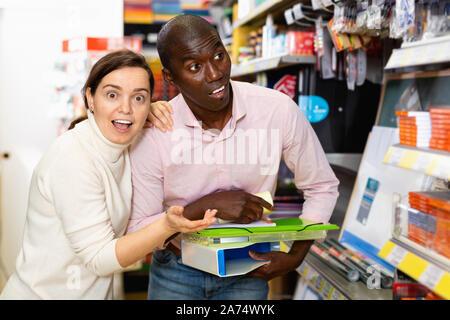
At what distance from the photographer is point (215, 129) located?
4.49 ft

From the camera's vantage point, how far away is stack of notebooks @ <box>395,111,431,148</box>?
1418 millimetres

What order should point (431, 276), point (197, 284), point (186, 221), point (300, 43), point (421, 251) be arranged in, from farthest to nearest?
point (300, 43) < point (197, 284) < point (421, 251) < point (431, 276) < point (186, 221)

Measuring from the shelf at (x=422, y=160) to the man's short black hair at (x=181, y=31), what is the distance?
671mm

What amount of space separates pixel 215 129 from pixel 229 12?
210 cm

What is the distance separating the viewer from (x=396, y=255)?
1469 mm

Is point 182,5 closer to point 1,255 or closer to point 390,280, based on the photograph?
point 1,255

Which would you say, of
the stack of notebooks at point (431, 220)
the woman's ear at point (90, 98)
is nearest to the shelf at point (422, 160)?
the stack of notebooks at point (431, 220)

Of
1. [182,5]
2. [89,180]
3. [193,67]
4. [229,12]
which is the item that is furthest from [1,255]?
[229,12]

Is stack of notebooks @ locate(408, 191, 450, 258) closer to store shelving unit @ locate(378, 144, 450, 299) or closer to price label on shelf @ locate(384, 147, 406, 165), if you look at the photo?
store shelving unit @ locate(378, 144, 450, 299)

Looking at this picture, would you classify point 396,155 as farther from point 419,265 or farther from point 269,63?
point 269,63

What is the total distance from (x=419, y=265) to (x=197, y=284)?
2.24 ft

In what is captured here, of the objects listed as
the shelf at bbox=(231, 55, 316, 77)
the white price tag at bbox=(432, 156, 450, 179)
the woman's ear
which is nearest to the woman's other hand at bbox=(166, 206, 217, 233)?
the woman's ear

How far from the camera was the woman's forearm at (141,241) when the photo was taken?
112 centimetres

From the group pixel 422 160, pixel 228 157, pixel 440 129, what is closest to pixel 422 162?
pixel 422 160
